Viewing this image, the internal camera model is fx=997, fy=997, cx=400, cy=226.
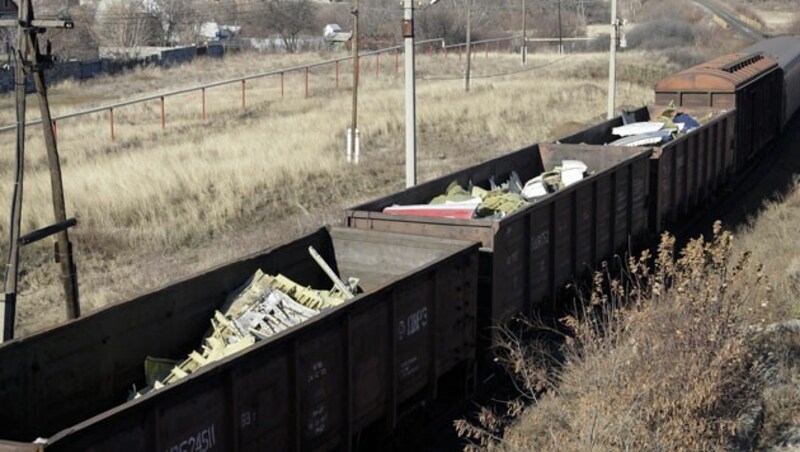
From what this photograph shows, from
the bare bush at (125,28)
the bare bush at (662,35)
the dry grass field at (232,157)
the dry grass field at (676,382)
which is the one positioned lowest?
the dry grass field at (232,157)

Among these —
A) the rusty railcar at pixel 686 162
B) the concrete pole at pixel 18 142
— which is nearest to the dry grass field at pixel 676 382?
the concrete pole at pixel 18 142

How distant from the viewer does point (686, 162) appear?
19.4m

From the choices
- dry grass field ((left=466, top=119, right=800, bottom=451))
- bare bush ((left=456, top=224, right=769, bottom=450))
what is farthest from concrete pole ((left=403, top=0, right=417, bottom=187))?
bare bush ((left=456, top=224, right=769, bottom=450))

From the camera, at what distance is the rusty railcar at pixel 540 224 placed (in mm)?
11672

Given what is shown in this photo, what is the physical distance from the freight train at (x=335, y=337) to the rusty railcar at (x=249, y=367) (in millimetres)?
13

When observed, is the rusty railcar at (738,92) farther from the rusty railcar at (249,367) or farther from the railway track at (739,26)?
the railway track at (739,26)

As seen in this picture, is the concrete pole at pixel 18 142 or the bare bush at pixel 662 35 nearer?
the concrete pole at pixel 18 142

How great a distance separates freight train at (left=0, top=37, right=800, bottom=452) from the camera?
23.7ft

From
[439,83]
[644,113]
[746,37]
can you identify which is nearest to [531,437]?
[644,113]

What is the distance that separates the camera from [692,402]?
323 inches

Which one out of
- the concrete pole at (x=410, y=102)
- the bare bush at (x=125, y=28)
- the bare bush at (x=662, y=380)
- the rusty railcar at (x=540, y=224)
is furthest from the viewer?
the bare bush at (x=125, y=28)

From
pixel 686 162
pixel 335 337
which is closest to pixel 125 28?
pixel 686 162

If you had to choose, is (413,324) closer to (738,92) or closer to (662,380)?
(662,380)

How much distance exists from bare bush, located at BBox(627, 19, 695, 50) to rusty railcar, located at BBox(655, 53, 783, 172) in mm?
59189
